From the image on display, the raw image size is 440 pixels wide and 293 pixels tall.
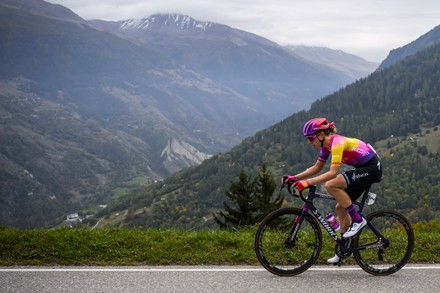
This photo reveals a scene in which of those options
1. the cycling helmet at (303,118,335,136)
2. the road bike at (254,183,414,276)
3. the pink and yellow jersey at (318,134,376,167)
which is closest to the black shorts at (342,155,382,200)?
the pink and yellow jersey at (318,134,376,167)

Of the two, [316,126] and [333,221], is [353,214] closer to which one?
[333,221]

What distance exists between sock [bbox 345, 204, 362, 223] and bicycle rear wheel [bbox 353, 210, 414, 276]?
286 mm

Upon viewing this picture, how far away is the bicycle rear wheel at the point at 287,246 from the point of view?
296 inches

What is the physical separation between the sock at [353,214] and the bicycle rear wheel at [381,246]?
0.94 feet

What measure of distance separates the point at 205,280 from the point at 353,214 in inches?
106

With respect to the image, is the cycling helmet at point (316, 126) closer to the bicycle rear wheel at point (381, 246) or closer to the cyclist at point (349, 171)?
the cyclist at point (349, 171)

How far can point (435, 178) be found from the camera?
173 meters

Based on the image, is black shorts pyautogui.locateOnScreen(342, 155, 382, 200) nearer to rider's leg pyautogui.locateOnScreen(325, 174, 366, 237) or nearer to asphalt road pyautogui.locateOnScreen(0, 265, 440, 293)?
rider's leg pyautogui.locateOnScreen(325, 174, 366, 237)

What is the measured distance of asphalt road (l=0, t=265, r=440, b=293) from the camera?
6.55 meters

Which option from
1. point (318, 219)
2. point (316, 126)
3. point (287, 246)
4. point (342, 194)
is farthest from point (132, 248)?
point (316, 126)

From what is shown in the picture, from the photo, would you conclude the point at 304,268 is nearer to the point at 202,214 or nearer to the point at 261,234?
the point at 261,234


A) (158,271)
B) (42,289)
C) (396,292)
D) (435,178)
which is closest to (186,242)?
(158,271)

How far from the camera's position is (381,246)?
310 inches

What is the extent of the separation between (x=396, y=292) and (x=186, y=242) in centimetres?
401
